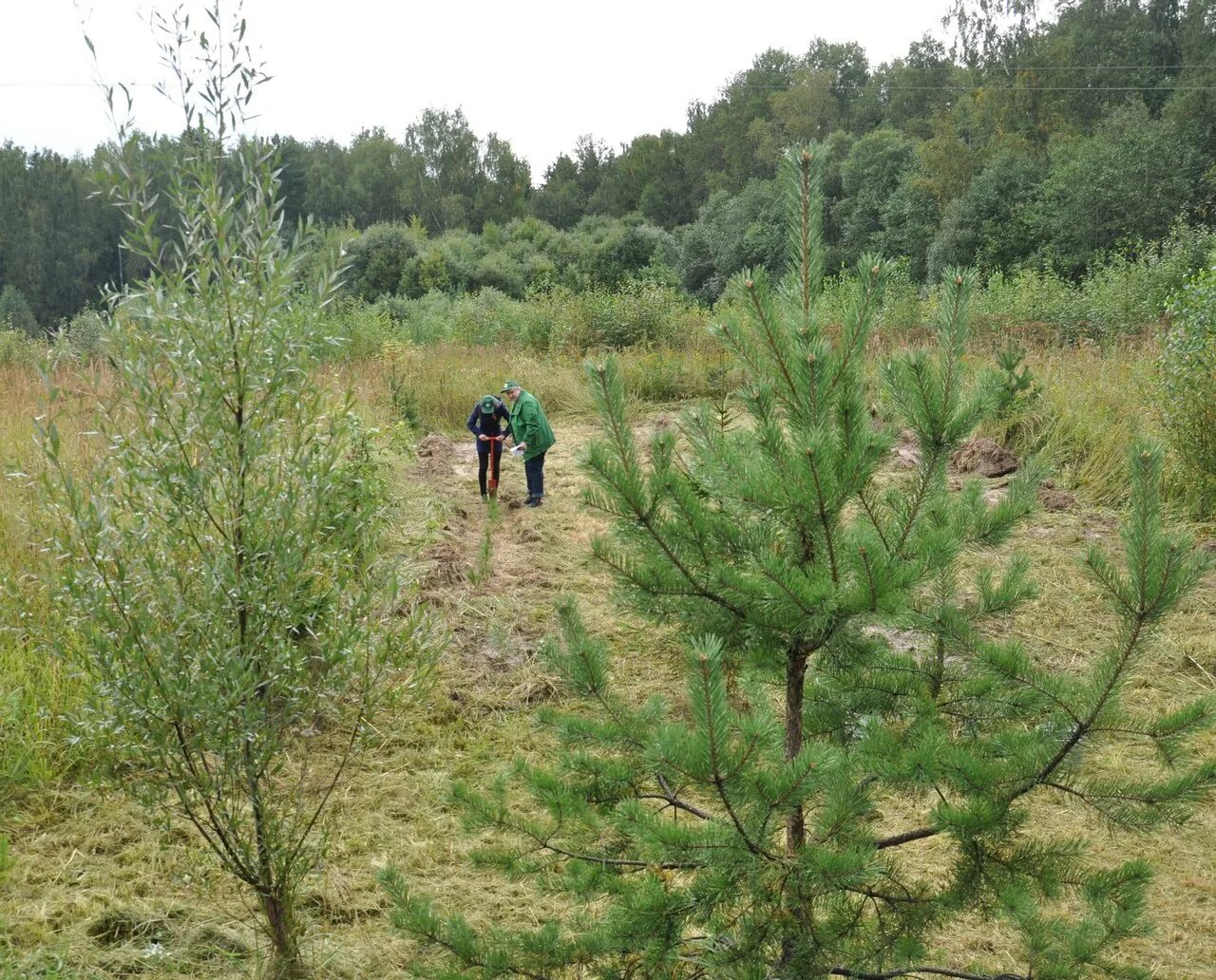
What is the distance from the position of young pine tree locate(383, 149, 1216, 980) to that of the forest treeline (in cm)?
2305

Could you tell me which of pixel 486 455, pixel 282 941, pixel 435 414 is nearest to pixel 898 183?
pixel 435 414

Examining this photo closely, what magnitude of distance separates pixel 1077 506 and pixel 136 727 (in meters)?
8.16

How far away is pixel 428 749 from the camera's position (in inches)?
203

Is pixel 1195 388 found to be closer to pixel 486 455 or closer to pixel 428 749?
pixel 486 455

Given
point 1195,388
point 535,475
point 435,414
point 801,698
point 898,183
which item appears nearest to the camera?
point 801,698

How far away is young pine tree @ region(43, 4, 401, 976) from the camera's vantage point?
2703 mm

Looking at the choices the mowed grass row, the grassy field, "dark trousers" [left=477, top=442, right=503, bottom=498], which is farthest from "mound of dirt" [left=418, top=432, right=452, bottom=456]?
"dark trousers" [left=477, top=442, right=503, bottom=498]

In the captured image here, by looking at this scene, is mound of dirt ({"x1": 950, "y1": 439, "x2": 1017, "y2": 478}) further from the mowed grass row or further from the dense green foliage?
the dense green foliage

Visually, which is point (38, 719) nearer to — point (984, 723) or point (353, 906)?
point (353, 906)

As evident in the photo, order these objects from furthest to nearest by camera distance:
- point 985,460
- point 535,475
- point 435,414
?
point 435,414 < point 985,460 < point 535,475

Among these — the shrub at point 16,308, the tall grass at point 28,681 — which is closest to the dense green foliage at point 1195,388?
the tall grass at point 28,681

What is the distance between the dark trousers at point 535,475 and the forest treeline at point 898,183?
57.2ft

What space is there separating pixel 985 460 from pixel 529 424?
15.1 ft

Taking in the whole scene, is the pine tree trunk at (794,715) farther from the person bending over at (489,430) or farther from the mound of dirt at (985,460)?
the mound of dirt at (985,460)
